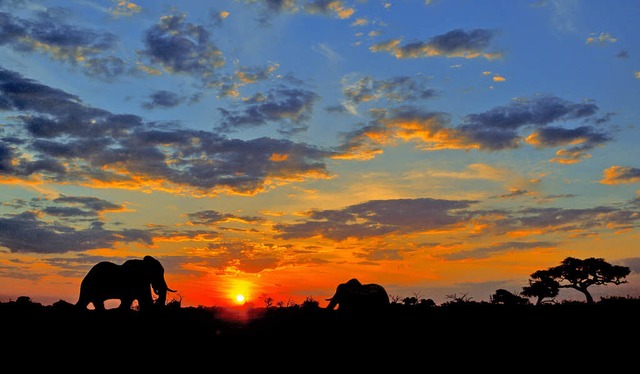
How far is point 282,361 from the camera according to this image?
1525 centimetres

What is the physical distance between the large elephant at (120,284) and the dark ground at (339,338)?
2.72 meters

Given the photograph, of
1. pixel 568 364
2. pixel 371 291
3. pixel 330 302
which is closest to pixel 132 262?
pixel 330 302

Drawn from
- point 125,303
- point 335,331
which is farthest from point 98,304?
point 335,331

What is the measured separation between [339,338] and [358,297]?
9.57m

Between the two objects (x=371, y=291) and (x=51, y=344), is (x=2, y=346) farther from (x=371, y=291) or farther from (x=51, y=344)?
(x=371, y=291)

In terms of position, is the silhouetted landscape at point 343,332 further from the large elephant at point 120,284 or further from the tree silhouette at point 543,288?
the tree silhouette at point 543,288

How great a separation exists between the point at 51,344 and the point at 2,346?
1.39m

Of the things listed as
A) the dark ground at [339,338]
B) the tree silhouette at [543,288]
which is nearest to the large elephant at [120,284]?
the dark ground at [339,338]

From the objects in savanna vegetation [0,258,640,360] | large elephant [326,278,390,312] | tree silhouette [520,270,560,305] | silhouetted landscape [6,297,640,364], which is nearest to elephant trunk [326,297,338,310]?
large elephant [326,278,390,312]

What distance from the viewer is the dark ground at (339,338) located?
51.1 ft

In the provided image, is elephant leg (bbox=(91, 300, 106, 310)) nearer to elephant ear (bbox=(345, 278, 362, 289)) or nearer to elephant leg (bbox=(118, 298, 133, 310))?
elephant leg (bbox=(118, 298, 133, 310))

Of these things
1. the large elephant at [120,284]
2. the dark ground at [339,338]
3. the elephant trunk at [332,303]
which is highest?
the large elephant at [120,284]

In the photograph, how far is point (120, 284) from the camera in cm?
2739

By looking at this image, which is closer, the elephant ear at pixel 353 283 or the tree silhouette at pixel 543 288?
the elephant ear at pixel 353 283
